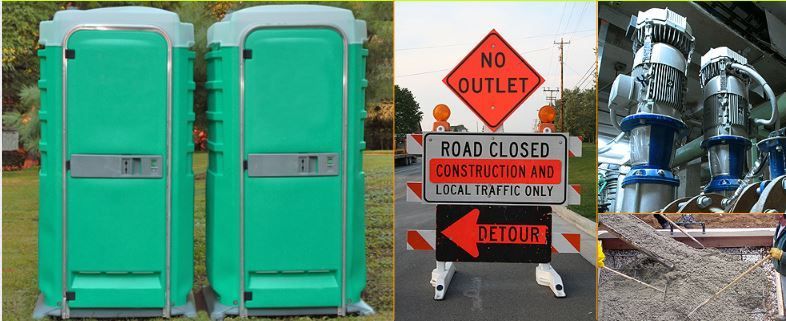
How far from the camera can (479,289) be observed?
4.85m

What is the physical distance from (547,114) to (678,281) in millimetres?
1954

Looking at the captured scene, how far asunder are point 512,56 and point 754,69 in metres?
1.42

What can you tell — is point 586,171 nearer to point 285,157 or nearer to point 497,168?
point 497,168

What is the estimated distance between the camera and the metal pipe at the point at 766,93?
402cm

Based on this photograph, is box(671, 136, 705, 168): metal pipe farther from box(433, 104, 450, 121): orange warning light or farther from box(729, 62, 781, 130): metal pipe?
box(433, 104, 450, 121): orange warning light

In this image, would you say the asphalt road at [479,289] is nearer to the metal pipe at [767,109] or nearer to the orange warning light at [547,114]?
the orange warning light at [547,114]

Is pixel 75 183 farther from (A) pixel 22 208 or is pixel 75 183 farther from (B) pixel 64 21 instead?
(A) pixel 22 208

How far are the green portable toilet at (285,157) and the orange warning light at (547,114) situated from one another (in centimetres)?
107

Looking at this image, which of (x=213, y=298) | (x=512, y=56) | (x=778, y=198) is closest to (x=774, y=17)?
(x=778, y=198)

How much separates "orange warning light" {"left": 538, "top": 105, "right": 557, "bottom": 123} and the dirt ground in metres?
0.83

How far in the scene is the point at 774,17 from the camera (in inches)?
166

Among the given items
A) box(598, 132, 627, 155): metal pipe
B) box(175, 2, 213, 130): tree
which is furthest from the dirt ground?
box(175, 2, 213, 130): tree

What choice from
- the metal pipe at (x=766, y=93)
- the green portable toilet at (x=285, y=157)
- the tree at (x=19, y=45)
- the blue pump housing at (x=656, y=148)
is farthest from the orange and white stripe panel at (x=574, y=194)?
the tree at (x=19, y=45)

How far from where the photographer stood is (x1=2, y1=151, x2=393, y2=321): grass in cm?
483
